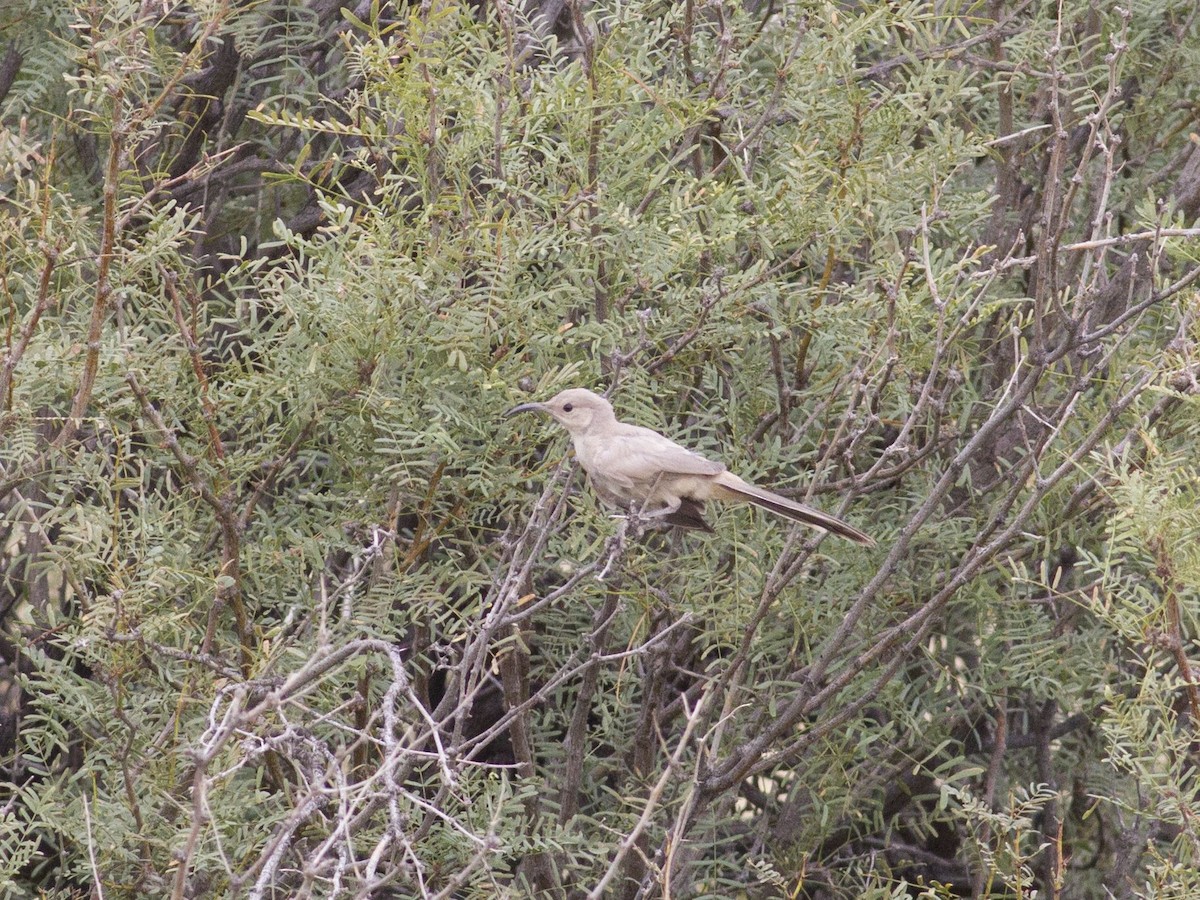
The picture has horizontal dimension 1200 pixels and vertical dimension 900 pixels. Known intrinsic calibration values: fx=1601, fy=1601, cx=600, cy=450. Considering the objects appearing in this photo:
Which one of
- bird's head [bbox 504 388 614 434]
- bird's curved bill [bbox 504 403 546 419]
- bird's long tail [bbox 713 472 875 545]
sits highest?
bird's curved bill [bbox 504 403 546 419]

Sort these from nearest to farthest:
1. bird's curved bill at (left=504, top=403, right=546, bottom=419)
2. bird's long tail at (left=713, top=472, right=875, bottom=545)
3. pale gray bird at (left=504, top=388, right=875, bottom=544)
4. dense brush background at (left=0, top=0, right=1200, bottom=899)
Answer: dense brush background at (left=0, top=0, right=1200, bottom=899)
bird's curved bill at (left=504, top=403, right=546, bottom=419)
bird's long tail at (left=713, top=472, right=875, bottom=545)
pale gray bird at (left=504, top=388, right=875, bottom=544)

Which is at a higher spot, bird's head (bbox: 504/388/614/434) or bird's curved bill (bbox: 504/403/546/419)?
bird's curved bill (bbox: 504/403/546/419)

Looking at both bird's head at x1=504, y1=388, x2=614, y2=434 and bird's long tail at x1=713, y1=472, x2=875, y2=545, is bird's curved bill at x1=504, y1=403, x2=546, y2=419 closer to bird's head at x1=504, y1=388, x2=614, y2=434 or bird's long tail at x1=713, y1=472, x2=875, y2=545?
bird's head at x1=504, y1=388, x2=614, y2=434

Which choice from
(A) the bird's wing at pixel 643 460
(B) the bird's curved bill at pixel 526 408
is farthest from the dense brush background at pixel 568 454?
(A) the bird's wing at pixel 643 460

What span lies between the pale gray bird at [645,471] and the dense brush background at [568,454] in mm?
118

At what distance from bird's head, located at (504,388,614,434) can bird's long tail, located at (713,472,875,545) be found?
1.26 ft

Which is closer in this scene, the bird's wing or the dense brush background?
the dense brush background

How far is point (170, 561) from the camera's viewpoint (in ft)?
13.9

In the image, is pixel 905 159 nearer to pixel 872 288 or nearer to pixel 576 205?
pixel 872 288

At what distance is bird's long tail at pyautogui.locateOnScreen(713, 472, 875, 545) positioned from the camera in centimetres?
419

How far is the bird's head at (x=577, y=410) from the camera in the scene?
4.29 metres

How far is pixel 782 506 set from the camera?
431 centimetres

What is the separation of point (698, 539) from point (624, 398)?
915 mm

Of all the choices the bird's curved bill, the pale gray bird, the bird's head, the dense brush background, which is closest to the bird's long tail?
the pale gray bird
